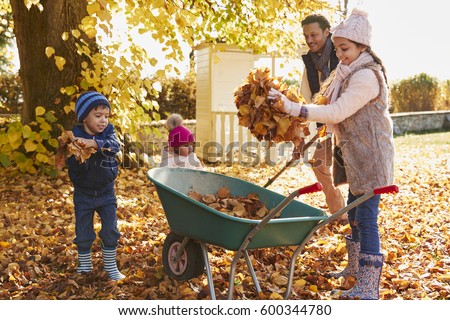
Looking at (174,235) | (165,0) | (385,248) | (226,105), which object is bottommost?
(385,248)

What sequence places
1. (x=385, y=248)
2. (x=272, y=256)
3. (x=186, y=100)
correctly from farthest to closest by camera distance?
(x=186, y=100), (x=385, y=248), (x=272, y=256)

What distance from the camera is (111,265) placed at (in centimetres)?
391

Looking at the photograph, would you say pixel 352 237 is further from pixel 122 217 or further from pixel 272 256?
pixel 122 217

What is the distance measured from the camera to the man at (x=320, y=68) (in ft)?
15.5

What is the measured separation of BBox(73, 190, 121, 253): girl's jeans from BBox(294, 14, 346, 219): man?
5.55 ft

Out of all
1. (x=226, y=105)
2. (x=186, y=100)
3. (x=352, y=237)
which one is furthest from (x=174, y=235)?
(x=186, y=100)

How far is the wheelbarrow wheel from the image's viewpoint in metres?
3.68

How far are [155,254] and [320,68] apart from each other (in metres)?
2.03

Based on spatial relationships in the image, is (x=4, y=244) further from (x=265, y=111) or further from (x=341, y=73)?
(x=341, y=73)

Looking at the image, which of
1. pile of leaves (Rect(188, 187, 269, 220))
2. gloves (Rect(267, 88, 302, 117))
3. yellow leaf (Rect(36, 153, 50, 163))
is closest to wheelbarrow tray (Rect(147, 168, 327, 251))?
pile of leaves (Rect(188, 187, 269, 220))

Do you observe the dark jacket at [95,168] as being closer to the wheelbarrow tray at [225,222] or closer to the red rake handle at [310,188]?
the wheelbarrow tray at [225,222]

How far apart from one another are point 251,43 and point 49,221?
16.8ft

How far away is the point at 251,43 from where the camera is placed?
9500 millimetres

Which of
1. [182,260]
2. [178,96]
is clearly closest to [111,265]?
[182,260]
